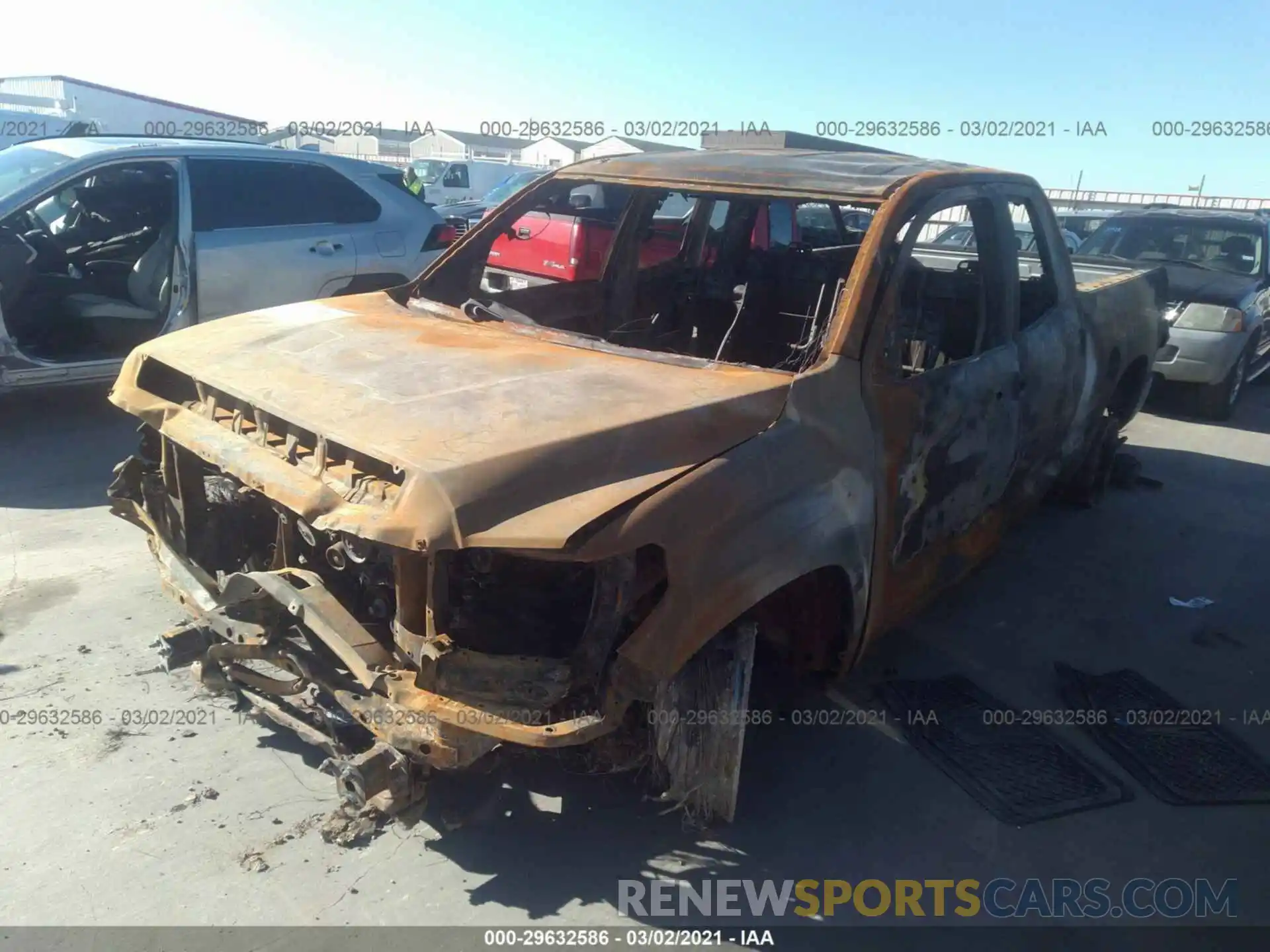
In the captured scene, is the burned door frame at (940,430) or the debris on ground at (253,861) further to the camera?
the burned door frame at (940,430)

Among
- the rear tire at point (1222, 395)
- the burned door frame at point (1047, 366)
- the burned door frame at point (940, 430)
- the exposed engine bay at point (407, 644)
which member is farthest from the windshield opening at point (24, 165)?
the rear tire at point (1222, 395)

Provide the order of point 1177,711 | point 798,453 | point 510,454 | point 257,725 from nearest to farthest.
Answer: point 510,454 < point 798,453 < point 257,725 < point 1177,711

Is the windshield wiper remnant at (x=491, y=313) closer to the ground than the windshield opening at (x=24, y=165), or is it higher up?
closer to the ground

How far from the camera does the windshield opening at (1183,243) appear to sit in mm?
8453

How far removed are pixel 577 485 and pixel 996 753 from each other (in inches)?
78.5

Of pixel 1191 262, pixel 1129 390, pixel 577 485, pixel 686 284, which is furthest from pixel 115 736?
pixel 1191 262

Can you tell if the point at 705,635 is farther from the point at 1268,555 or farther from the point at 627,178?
the point at 1268,555

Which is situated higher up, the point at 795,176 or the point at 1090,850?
the point at 795,176

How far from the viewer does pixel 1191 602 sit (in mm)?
4508

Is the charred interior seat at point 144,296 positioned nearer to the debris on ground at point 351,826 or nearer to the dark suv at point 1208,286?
the debris on ground at point 351,826

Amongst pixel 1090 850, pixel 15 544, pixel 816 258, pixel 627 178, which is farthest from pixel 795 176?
pixel 15 544

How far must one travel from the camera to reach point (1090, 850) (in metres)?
2.82

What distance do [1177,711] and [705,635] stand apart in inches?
95.4

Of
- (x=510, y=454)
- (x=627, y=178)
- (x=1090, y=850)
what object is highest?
(x=627, y=178)
